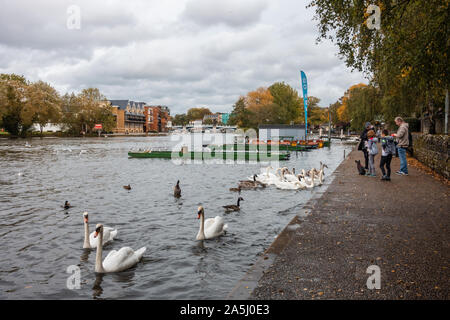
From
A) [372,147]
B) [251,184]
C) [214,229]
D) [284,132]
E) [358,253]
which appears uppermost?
[284,132]

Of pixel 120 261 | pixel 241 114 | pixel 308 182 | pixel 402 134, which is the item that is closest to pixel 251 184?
pixel 308 182

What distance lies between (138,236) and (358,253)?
571 centimetres

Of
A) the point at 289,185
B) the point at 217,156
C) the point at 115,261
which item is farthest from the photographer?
the point at 217,156

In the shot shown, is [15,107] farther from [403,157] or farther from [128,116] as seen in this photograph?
[403,157]

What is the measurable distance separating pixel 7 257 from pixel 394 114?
37077mm

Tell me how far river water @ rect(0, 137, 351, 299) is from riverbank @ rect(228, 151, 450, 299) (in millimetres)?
1138

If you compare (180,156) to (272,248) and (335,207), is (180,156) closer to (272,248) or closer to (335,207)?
(335,207)

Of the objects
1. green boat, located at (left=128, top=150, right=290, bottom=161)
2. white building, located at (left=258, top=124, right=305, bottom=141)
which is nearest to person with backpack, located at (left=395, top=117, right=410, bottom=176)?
green boat, located at (left=128, top=150, right=290, bottom=161)

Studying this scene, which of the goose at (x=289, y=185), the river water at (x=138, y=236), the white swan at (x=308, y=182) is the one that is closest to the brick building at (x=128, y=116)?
the river water at (x=138, y=236)

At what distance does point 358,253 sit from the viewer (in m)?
6.17

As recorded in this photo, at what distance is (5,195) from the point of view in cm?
1571

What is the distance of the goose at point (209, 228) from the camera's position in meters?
8.97

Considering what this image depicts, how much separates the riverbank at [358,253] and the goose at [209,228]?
6.54 ft

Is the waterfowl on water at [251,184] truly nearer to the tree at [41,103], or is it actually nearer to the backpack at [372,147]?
the backpack at [372,147]
